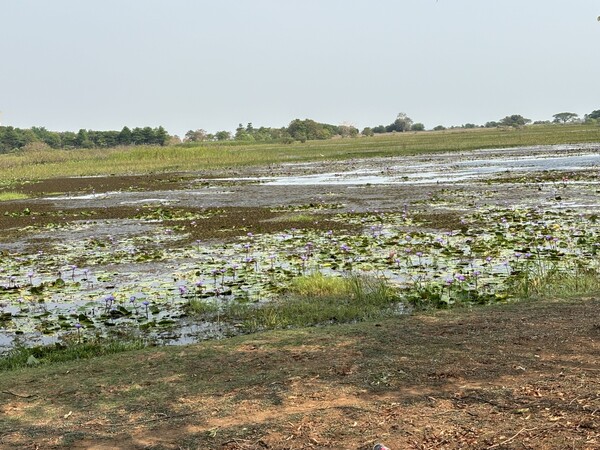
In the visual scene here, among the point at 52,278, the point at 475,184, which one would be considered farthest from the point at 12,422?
the point at 475,184

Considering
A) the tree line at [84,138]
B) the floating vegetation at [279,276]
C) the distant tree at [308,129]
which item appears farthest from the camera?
the distant tree at [308,129]

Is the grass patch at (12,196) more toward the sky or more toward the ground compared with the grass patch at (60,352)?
more toward the sky

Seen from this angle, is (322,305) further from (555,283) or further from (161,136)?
(161,136)

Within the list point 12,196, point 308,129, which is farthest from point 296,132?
point 12,196

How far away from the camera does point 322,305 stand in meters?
7.59

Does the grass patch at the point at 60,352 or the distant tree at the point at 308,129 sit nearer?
the grass patch at the point at 60,352

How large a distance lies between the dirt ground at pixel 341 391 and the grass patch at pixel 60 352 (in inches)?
18.2

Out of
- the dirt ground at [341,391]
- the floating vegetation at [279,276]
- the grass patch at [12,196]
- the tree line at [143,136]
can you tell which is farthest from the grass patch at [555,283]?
the tree line at [143,136]

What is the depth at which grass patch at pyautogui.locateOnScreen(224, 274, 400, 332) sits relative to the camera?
7.04 metres

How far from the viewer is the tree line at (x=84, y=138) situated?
10862 cm

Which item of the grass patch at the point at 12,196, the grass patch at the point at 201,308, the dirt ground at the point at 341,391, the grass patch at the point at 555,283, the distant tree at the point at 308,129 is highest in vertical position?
the distant tree at the point at 308,129

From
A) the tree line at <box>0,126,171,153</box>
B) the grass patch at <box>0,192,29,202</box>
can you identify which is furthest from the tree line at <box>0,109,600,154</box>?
the grass patch at <box>0,192,29,202</box>

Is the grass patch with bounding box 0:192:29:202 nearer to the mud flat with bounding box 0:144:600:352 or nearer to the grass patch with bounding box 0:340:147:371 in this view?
the mud flat with bounding box 0:144:600:352

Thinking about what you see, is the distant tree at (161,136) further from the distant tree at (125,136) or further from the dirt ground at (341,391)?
the dirt ground at (341,391)
